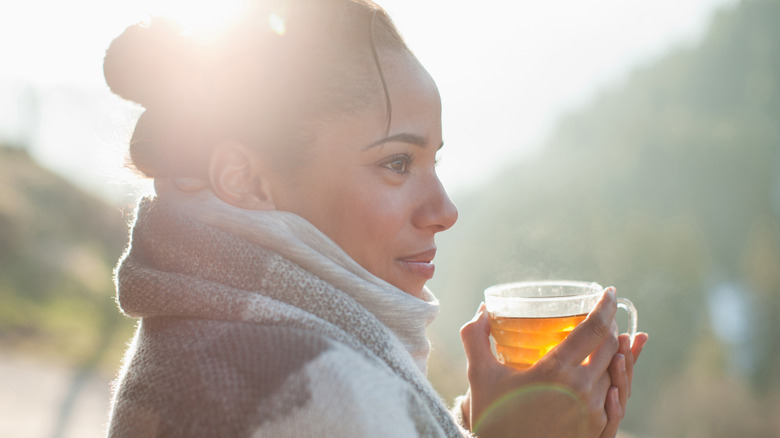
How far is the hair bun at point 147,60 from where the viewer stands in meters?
1.33

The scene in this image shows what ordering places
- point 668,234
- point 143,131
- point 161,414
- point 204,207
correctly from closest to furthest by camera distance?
1. point 161,414
2. point 204,207
3. point 143,131
4. point 668,234

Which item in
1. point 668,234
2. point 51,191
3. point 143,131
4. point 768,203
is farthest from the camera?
point 768,203

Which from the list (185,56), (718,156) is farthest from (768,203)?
(185,56)

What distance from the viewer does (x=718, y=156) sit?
16.4 m

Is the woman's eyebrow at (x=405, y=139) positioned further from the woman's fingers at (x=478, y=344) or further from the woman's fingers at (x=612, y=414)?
the woman's fingers at (x=612, y=414)

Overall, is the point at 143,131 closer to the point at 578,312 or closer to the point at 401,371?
the point at 401,371

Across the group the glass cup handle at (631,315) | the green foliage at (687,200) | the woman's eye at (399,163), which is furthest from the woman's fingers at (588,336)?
the green foliage at (687,200)

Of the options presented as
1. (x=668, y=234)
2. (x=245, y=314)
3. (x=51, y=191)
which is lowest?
(x=668, y=234)

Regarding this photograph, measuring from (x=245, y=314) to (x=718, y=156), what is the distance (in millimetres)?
17880

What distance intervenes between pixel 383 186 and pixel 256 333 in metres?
0.45

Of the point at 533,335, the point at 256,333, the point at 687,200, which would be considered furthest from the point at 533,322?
the point at 687,200

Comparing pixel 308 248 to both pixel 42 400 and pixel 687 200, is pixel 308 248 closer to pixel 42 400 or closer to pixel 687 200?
pixel 42 400

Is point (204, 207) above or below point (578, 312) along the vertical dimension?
above

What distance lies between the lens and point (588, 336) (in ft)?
4.46
